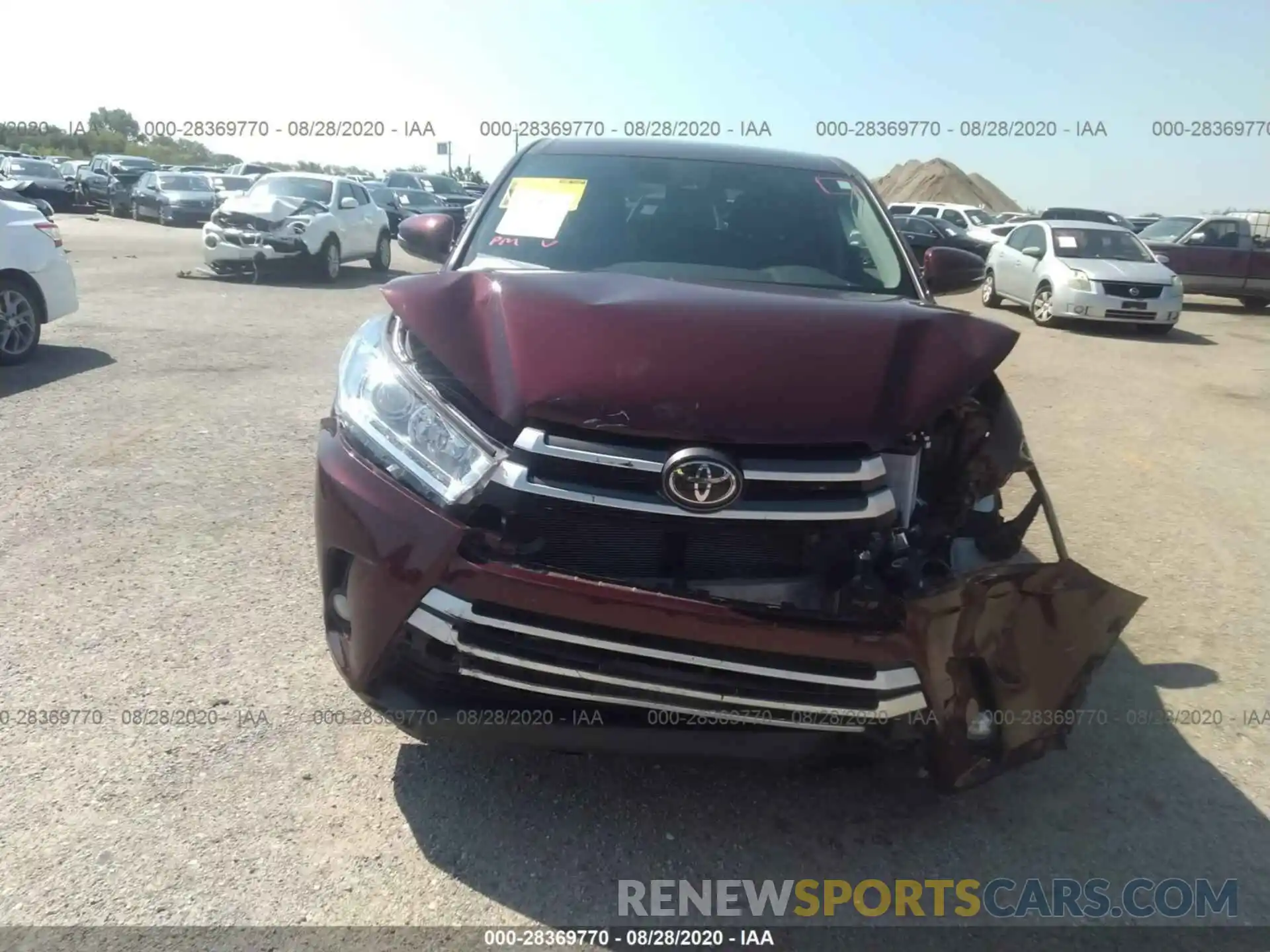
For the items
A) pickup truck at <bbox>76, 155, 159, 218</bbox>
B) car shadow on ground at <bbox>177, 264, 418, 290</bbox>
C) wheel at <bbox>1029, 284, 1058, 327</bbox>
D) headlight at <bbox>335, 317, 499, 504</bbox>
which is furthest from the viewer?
pickup truck at <bbox>76, 155, 159, 218</bbox>

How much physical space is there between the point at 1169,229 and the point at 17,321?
18882 mm

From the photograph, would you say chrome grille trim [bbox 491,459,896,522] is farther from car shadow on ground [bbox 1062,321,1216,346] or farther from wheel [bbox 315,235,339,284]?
wheel [bbox 315,235,339,284]

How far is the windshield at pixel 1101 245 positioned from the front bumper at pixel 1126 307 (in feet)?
3.53

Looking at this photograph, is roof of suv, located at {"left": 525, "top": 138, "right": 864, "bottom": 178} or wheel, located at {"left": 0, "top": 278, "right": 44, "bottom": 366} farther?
wheel, located at {"left": 0, "top": 278, "right": 44, "bottom": 366}

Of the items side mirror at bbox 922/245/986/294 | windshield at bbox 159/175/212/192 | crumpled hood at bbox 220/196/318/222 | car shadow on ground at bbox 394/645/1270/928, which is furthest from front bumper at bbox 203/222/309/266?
windshield at bbox 159/175/212/192

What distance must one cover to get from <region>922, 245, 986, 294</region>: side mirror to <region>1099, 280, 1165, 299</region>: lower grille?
10.7m

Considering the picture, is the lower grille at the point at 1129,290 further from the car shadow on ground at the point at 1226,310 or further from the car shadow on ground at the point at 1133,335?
the car shadow on ground at the point at 1226,310

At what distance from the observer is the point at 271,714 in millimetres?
3133

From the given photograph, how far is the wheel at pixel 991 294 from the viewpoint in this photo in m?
16.1

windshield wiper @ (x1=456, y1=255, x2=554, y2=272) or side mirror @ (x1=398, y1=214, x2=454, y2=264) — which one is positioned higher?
windshield wiper @ (x1=456, y1=255, x2=554, y2=272)

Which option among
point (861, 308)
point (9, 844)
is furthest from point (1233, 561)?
point (9, 844)

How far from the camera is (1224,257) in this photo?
17812 millimetres

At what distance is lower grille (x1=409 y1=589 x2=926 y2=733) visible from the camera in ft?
7.33

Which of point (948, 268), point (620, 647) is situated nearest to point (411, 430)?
point (620, 647)
